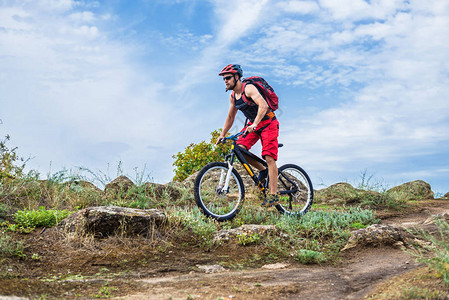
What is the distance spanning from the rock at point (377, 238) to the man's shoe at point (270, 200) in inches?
68.4

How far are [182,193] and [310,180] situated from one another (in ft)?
10.1

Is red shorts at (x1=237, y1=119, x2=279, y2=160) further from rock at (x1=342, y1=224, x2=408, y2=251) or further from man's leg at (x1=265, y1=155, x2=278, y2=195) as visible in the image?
rock at (x1=342, y1=224, x2=408, y2=251)

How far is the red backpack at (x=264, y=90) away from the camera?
8016mm

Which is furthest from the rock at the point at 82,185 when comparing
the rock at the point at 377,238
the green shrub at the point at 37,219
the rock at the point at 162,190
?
the rock at the point at 377,238

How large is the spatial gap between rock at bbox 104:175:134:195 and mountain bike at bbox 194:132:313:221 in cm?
234

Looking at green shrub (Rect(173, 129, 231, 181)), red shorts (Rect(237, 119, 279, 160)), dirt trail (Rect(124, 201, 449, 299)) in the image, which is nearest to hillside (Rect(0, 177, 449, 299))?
dirt trail (Rect(124, 201, 449, 299))

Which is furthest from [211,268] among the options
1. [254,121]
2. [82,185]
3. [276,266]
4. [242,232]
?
[82,185]

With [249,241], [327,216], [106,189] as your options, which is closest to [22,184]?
[106,189]

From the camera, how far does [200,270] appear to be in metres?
5.54

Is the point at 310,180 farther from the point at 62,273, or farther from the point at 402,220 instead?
the point at 62,273

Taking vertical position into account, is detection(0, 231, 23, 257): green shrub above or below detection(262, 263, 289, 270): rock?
above

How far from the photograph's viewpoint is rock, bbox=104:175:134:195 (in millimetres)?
9969

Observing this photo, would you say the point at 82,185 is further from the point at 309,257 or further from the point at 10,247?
the point at 309,257

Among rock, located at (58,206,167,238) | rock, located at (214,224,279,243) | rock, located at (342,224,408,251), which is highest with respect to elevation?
rock, located at (58,206,167,238)
